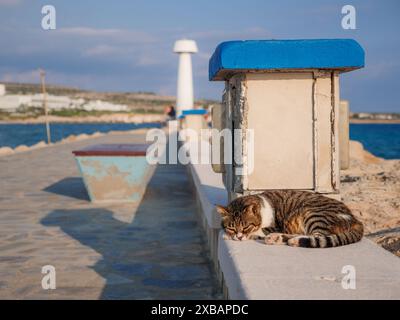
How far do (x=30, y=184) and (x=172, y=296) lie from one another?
809 centimetres

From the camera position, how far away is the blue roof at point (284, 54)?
14.9 ft

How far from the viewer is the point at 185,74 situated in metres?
28.9

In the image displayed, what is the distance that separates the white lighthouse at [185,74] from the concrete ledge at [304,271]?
24669 millimetres

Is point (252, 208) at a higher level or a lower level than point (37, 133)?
lower

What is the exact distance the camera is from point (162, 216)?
336 inches

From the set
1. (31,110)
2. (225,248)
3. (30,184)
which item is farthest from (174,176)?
(31,110)

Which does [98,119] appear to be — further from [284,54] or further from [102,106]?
[284,54]

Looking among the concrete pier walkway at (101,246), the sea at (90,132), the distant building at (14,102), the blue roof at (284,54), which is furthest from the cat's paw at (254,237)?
the distant building at (14,102)

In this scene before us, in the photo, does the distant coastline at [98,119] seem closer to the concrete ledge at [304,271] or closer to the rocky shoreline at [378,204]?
the rocky shoreline at [378,204]

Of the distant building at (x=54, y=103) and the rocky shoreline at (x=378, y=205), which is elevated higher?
the distant building at (x=54, y=103)

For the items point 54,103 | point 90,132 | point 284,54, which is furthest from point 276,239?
point 54,103

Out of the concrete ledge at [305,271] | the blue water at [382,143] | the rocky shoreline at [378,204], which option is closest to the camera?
the concrete ledge at [305,271]

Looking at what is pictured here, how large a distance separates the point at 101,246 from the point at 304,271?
375 cm

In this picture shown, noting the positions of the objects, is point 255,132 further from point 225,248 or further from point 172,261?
point 172,261
